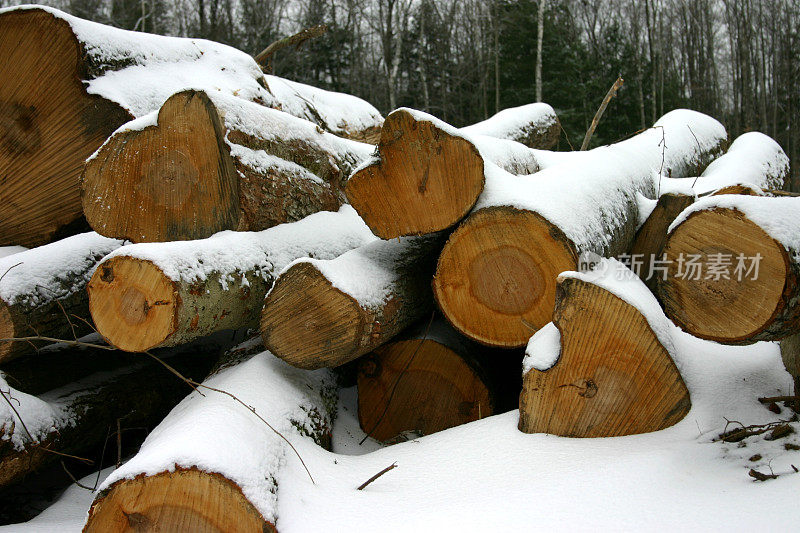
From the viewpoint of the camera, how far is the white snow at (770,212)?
1.79 meters

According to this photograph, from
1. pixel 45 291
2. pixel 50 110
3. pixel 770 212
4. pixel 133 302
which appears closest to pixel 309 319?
pixel 133 302

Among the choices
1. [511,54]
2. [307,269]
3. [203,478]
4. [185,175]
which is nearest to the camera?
[203,478]

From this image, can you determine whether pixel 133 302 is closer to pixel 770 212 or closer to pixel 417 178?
pixel 417 178

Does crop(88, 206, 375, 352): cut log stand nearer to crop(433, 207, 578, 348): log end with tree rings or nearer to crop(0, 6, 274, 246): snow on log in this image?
crop(433, 207, 578, 348): log end with tree rings

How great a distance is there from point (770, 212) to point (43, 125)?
3.43m

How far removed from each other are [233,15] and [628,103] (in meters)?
13.6

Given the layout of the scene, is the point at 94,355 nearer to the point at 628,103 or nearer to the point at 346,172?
the point at 346,172

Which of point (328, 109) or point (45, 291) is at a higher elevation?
point (328, 109)

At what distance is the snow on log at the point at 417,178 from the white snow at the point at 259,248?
420mm

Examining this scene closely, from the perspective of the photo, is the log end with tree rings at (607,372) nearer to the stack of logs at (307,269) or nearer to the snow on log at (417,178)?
the stack of logs at (307,269)

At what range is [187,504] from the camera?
181 cm

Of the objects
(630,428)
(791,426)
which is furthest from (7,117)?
(791,426)

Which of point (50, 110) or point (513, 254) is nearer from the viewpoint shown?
point (513, 254)

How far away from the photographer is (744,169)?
4727mm
